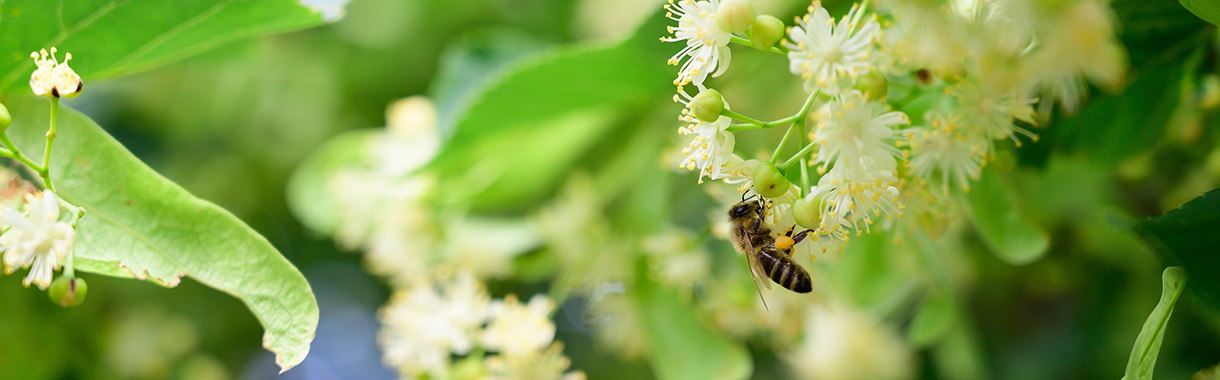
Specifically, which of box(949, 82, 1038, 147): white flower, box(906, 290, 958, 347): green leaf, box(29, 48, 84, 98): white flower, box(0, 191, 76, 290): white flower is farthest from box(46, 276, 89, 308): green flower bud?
box(906, 290, 958, 347): green leaf

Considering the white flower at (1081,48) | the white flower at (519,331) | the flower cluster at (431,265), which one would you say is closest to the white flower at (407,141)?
the flower cluster at (431,265)

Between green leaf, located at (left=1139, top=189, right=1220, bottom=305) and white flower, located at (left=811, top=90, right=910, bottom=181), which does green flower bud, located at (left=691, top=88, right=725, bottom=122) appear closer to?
white flower, located at (left=811, top=90, right=910, bottom=181)

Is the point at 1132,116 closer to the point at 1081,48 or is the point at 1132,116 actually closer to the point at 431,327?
the point at 1081,48

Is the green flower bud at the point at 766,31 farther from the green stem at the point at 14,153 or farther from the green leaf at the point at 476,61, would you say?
the green leaf at the point at 476,61

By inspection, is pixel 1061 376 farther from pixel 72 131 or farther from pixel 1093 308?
pixel 72 131

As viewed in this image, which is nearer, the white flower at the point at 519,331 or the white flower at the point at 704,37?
the white flower at the point at 704,37

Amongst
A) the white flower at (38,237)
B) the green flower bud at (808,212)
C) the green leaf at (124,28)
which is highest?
the green leaf at (124,28)
